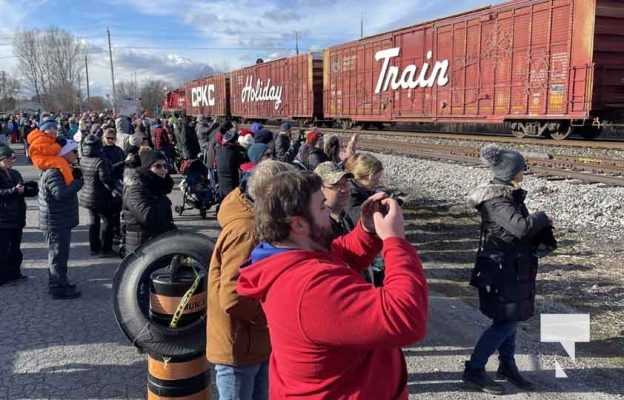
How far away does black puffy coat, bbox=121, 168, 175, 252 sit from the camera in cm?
496

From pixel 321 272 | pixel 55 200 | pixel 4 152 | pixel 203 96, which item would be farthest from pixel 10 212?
pixel 203 96

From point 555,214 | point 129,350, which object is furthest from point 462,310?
point 555,214

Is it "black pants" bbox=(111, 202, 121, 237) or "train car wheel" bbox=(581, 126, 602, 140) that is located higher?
"train car wheel" bbox=(581, 126, 602, 140)

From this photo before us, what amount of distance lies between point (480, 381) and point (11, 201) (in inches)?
202

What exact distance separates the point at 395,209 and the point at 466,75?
17.8 meters

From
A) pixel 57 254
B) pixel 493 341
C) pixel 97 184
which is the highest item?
pixel 97 184

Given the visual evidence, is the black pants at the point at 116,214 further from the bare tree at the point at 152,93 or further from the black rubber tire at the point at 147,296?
the bare tree at the point at 152,93

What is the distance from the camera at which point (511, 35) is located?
16547 mm

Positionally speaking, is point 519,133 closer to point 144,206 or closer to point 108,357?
point 144,206

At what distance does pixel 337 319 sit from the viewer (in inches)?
63.3

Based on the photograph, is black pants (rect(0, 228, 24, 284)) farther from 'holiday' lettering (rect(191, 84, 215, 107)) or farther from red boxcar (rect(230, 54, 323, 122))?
'holiday' lettering (rect(191, 84, 215, 107))

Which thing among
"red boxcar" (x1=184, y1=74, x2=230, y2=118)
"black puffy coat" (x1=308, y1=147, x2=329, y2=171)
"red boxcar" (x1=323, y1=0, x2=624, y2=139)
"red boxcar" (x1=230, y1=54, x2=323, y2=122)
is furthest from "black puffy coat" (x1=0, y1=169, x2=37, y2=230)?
"red boxcar" (x1=184, y1=74, x2=230, y2=118)

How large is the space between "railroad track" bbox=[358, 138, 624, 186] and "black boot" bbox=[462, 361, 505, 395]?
25.4 ft

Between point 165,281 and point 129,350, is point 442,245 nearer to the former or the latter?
point 129,350
